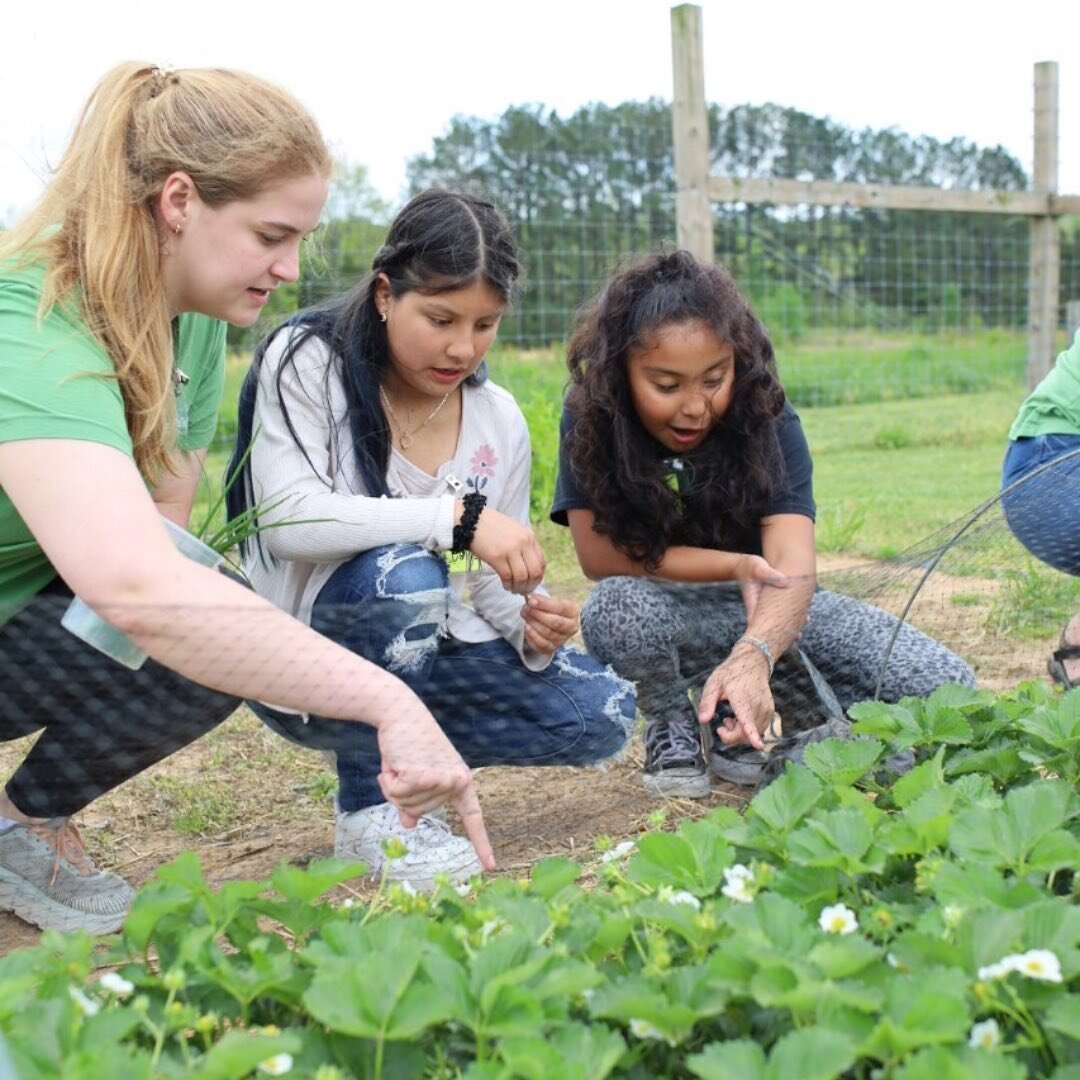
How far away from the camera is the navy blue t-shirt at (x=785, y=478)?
8.00ft

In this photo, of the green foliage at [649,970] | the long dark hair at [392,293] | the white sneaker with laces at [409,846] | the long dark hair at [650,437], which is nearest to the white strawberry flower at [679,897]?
the green foliage at [649,970]

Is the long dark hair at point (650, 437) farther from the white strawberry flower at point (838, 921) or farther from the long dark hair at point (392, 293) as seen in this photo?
the white strawberry flower at point (838, 921)

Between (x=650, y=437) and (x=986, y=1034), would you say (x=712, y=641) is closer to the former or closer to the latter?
(x=650, y=437)

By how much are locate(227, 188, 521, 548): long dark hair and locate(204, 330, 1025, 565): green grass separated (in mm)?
256

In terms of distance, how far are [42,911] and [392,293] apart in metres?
1.04

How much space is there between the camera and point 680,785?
2418mm

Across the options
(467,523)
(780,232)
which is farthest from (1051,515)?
(780,232)

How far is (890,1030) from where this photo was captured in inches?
40.8

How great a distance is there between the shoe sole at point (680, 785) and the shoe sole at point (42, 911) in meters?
0.92

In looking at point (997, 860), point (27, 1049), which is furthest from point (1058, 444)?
point (27, 1049)

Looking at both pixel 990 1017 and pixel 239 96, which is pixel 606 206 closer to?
pixel 239 96

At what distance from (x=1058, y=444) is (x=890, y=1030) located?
211 cm

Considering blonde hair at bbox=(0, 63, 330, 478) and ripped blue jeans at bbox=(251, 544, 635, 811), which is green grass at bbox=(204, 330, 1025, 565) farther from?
blonde hair at bbox=(0, 63, 330, 478)

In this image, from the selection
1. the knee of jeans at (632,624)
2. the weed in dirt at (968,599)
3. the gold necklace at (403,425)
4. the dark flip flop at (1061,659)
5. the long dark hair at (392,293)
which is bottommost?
the dark flip flop at (1061,659)
